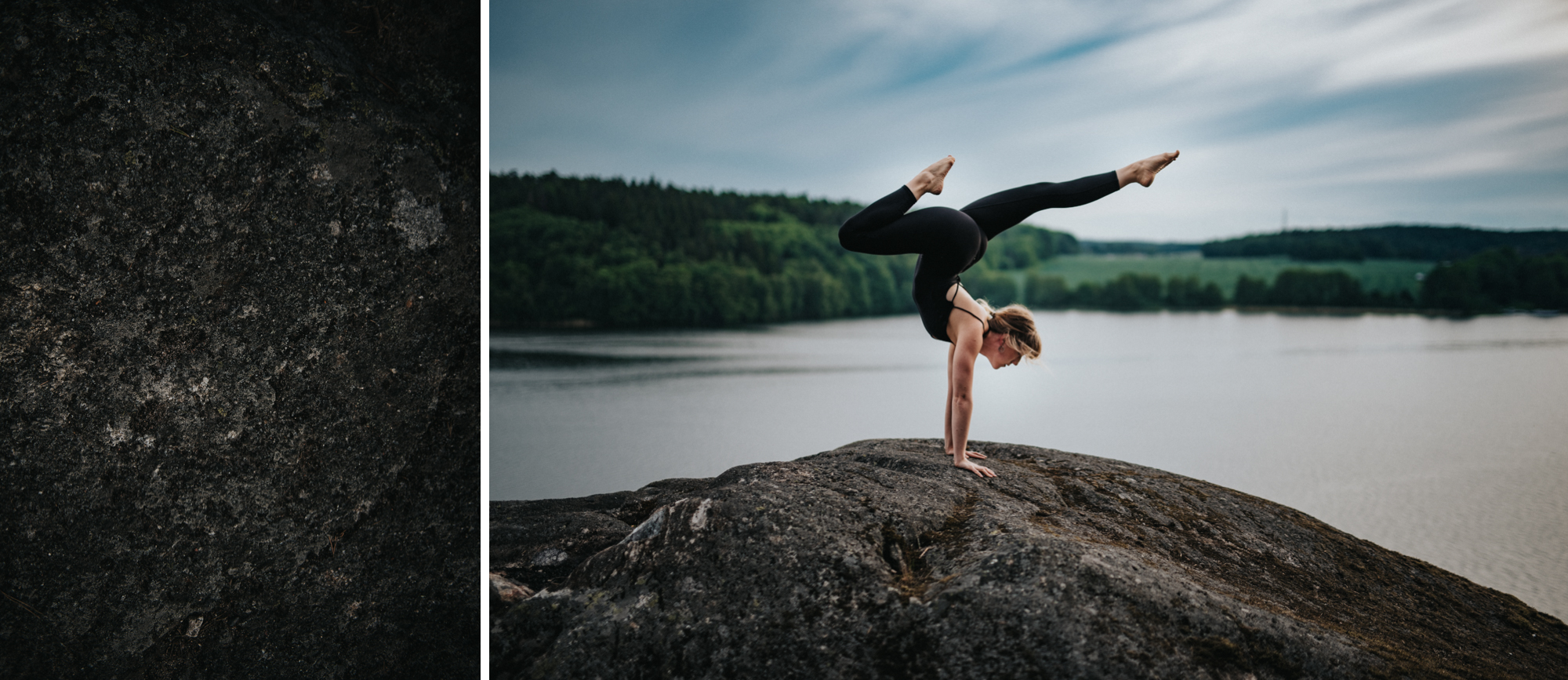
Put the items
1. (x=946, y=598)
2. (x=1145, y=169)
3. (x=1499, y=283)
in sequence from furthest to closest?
(x=1499, y=283) < (x=1145, y=169) < (x=946, y=598)

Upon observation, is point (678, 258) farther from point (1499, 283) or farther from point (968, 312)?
point (1499, 283)

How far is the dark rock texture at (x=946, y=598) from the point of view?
8.27 ft

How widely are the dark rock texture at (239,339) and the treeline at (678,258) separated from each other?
1302 millimetres

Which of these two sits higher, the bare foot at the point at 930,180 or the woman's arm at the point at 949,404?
the bare foot at the point at 930,180

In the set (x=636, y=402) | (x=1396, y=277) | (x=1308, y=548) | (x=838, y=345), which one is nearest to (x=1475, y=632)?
(x=1308, y=548)

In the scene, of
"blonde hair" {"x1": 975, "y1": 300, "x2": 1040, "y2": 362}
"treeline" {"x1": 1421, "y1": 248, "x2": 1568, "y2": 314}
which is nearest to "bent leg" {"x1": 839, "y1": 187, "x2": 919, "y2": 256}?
"blonde hair" {"x1": 975, "y1": 300, "x2": 1040, "y2": 362}

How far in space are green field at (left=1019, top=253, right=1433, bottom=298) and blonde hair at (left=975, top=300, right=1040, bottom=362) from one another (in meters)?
5.67

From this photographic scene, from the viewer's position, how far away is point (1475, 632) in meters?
3.60

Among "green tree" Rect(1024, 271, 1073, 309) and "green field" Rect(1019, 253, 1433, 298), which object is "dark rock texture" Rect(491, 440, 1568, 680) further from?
"green tree" Rect(1024, 271, 1073, 309)

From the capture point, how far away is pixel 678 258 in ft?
28.9

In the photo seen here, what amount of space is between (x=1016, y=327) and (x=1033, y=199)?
2.41 ft

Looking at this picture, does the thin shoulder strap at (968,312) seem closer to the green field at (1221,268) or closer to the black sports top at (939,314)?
the black sports top at (939,314)

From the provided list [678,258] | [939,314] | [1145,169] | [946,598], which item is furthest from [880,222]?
[678,258]

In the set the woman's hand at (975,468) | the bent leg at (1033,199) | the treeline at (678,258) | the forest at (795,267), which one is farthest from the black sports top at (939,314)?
the treeline at (678,258)
